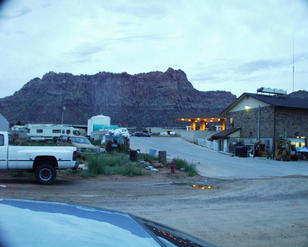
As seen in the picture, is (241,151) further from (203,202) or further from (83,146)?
(203,202)

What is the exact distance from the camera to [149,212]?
8.59 meters

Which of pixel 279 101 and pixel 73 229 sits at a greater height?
pixel 279 101

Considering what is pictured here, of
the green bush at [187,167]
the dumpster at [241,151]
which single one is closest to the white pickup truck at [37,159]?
the green bush at [187,167]

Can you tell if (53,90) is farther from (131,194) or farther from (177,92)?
(131,194)

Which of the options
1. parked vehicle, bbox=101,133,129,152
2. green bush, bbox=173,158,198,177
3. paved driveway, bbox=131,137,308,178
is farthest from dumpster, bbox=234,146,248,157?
green bush, bbox=173,158,198,177

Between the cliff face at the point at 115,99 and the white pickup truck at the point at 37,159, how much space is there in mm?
108673

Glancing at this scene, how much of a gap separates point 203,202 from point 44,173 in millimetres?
6516

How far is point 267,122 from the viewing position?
39125 millimetres

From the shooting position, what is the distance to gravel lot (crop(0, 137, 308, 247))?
6859 millimetres

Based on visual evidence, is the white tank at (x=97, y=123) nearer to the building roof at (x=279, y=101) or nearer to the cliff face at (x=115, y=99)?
the building roof at (x=279, y=101)

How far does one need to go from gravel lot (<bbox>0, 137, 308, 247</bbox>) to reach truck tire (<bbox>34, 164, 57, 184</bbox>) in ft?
0.99

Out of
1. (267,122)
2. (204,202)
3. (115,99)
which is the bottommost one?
(204,202)

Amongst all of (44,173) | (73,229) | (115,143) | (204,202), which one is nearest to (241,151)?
(115,143)

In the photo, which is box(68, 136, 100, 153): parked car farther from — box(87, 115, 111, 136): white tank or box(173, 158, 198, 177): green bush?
box(87, 115, 111, 136): white tank
